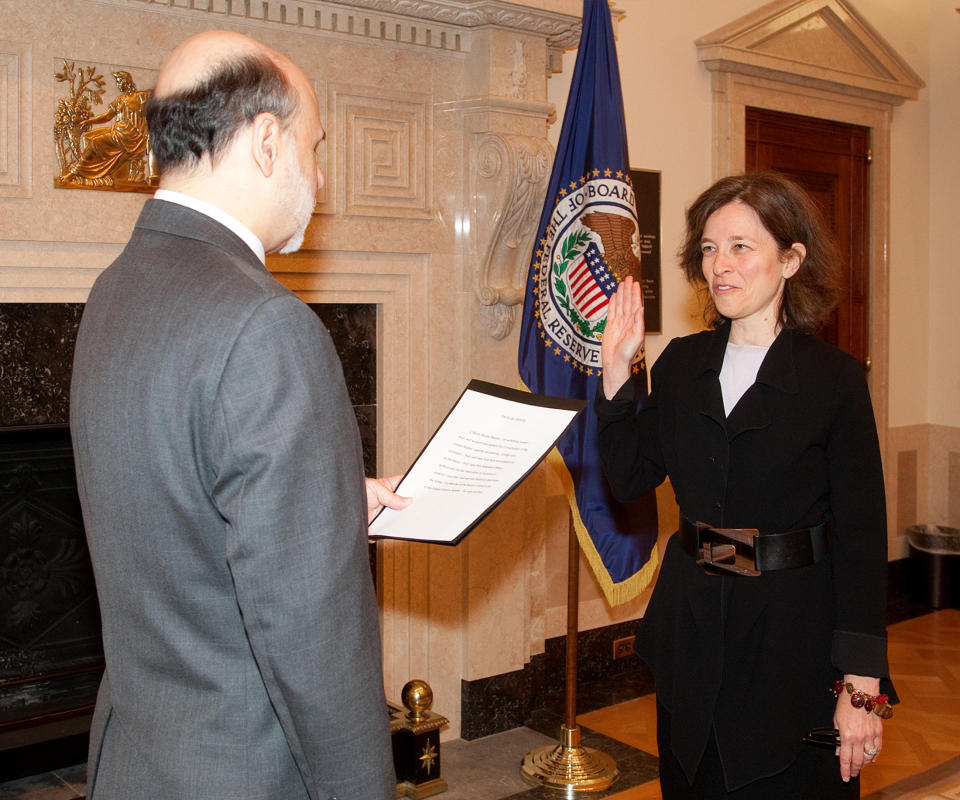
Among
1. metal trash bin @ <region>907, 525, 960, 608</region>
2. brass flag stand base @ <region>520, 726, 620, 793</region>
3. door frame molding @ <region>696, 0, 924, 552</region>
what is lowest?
brass flag stand base @ <region>520, 726, 620, 793</region>

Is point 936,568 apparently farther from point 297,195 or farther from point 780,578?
point 297,195

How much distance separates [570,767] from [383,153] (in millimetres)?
2114

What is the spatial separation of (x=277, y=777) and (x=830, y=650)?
1.18m

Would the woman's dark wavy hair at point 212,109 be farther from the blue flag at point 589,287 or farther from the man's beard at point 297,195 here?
the blue flag at point 589,287

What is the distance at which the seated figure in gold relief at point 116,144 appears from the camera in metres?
2.95

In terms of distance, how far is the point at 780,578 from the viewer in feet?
6.69

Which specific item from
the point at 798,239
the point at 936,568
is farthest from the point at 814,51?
the point at 798,239

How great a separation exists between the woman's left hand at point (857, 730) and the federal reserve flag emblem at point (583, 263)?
66.2 inches

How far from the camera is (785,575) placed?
204 centimetres

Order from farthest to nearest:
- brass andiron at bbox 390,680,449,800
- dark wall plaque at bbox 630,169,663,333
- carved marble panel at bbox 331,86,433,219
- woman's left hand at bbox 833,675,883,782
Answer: dark wall plaque at bbox 630,169,663,333, carved marble panel at bbox 331,86,433,219, brass andiron at bbox 390,680,449,800, woman's left hand at bbox 833,675,883,782

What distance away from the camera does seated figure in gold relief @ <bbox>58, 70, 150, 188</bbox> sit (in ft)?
9.68

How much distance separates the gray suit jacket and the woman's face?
1.14 metres

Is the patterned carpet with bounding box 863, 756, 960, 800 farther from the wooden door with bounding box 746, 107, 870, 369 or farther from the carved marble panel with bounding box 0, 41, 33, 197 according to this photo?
the carved marble panel with bounding box 0, 41, 33, 197

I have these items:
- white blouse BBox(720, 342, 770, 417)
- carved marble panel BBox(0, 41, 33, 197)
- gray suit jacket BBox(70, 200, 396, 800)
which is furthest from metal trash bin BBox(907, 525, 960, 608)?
gray suit jacket BBox(70, 200, 396, 800)
